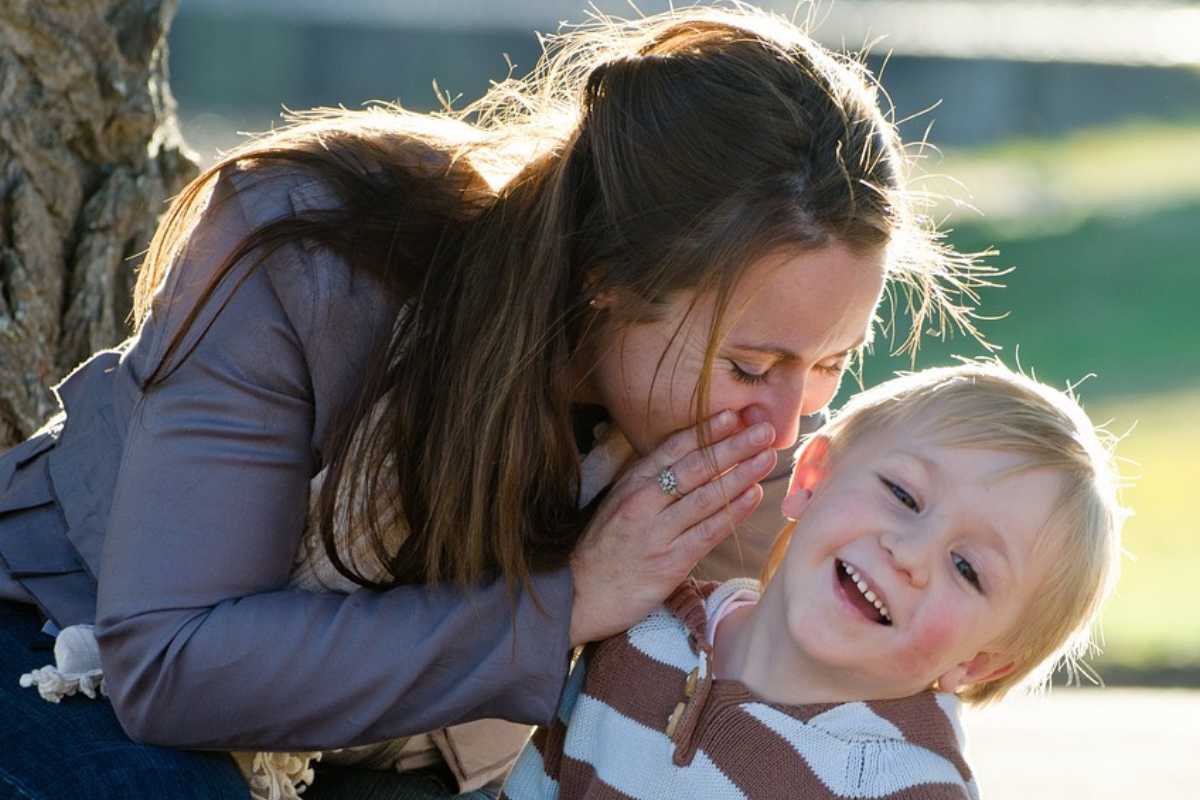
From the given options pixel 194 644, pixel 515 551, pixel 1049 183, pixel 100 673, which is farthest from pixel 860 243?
pixel 1049 183

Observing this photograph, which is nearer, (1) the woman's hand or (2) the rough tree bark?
(1) the woman's hand

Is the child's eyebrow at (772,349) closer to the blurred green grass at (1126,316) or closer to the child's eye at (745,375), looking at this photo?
the child's eye at (745,375)

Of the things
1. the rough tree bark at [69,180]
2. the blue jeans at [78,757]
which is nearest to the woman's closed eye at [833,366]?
the blue jeans at [78,757]

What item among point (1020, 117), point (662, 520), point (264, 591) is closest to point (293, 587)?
point (264, 591)

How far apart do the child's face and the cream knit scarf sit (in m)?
0.37

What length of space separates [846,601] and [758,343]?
327 mm

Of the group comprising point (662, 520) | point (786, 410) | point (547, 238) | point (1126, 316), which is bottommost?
point (1126, 316)

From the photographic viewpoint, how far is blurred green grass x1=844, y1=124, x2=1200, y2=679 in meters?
6.38

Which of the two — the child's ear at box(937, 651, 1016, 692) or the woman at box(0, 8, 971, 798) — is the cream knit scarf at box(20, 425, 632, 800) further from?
the child's ear at box(937, 651, 1016, 692)

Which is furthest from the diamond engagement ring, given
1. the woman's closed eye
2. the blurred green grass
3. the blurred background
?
the blurred background

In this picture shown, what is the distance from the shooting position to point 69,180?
3.15 meters

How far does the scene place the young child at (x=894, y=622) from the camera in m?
2.17

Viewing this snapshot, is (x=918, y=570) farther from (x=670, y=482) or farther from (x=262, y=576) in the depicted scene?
(x=262, y=576)

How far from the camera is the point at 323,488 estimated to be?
2.28m
